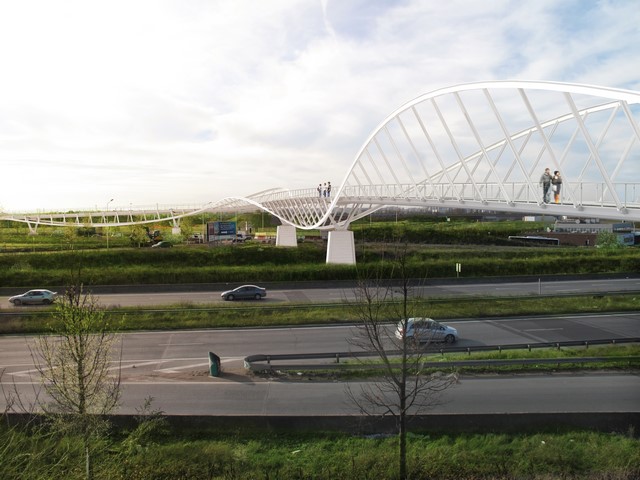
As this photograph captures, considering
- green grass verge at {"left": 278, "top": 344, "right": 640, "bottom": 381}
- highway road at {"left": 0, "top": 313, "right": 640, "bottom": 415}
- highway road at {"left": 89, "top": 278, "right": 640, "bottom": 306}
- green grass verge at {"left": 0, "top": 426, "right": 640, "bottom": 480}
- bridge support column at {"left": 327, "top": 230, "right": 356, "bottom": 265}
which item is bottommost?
green grass verge at {"left": 0, "top": 426, "right": 640, "bottom": 480}

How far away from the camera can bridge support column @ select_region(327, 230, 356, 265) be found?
44.1 m

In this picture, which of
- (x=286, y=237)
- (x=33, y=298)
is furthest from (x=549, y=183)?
(x=286, y=237)

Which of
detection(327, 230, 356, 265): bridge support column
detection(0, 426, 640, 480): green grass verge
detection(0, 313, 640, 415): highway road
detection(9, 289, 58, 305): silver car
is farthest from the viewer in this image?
detection(327, 230, 356, 265): bridge support column

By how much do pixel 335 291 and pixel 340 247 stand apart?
1246 centimetres

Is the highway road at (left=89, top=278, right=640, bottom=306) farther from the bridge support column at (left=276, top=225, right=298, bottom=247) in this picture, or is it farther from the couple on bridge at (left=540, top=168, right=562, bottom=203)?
the bridge support column at (left=276, top=225, right=298, bottom=247)

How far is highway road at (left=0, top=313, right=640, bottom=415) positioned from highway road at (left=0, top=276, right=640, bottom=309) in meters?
8.69

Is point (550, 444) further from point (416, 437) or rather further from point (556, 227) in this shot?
point (556, 227)

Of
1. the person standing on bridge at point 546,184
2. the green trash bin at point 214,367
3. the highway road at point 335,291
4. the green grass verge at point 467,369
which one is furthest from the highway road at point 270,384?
the highway road at point 335,291

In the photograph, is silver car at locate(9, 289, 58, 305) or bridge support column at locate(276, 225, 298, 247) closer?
silver car at locate(9, 289, 58, 305)

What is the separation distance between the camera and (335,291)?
107 ft

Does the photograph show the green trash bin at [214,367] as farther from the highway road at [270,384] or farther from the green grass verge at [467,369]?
the green grass verge at [467,369]

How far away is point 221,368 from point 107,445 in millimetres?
6297

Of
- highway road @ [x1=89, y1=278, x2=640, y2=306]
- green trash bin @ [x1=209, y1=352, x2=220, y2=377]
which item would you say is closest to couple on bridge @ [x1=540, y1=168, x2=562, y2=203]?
highway road @ [x1=89, y1=278, x2=640, y2=306]

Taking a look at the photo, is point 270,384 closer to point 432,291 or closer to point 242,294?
point 242,294
